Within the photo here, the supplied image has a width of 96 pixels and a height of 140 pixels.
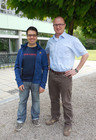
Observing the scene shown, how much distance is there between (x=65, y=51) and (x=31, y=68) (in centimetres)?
74

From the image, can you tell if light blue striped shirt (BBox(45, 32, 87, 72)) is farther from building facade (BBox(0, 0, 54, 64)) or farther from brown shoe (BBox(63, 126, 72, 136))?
building facade (BBox(0, 0, 54, 64))

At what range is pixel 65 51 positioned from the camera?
2537 mm

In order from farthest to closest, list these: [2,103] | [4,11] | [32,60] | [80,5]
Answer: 1. [4,11]
2. [2,103]
3. [32,60]
4. [80,5]

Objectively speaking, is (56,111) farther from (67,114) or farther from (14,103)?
(14,103)

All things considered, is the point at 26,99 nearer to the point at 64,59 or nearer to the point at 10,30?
the point at 64,59

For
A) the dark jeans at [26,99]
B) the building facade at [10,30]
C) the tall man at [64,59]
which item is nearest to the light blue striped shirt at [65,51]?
the tall man at [64,59]

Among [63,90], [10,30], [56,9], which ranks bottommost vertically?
[63,90]

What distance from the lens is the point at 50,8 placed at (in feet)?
9.32

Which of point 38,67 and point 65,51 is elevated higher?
point 65,51

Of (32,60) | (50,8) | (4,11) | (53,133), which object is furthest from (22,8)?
(4,11)

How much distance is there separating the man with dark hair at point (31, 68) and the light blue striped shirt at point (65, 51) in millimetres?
257

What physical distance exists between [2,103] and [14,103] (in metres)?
0.37

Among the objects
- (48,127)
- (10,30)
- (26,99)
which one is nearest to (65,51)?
(26,99)

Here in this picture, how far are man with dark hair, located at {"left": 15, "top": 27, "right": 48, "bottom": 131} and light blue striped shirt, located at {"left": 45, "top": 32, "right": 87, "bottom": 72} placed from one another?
0.84 ft
